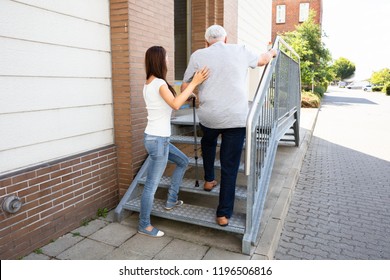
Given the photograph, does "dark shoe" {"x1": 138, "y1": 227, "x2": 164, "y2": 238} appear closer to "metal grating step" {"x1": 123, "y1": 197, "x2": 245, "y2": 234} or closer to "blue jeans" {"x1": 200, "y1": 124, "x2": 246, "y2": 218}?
"metal grating step" {"x1": 123, "y1": 197, "x2": 245, "y2": 234}

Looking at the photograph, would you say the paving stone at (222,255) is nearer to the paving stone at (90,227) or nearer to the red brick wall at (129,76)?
the paving stone at (90,227)

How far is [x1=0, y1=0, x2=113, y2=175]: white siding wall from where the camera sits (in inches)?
111

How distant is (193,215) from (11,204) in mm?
1707

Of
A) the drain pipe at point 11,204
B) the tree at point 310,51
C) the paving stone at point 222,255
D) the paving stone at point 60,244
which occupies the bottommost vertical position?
the paving stone at point 222,255

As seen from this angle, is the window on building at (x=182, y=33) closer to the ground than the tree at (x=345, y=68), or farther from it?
closer to the ground

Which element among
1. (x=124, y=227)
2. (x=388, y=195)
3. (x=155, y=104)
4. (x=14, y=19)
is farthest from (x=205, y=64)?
(x=388, y=195)

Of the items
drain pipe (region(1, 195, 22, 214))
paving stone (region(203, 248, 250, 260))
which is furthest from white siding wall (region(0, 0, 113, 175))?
paving stone (region(203, 248, 250, 260))

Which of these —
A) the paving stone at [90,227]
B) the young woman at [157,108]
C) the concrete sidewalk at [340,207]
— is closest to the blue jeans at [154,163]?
the young woman at [157,108]

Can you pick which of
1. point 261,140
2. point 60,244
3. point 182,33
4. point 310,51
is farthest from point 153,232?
point 310,51

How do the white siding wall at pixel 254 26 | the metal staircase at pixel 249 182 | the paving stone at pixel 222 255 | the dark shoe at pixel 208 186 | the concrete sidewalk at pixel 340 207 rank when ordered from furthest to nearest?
the white siding wall at pixel 254 26, the dark shoe at pixel 208 186, the concrete sidewalk at pixel 340 207, the metal staircase at pixel 249 182, the paving stone at pixel 222 255

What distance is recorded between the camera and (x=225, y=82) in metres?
3.16

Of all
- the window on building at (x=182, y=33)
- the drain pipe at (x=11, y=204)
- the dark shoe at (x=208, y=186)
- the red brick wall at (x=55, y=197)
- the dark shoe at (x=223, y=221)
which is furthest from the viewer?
the window on building at (x=182, y=33)

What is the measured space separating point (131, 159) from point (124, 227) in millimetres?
827

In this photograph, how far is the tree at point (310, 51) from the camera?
2177 centimetres
